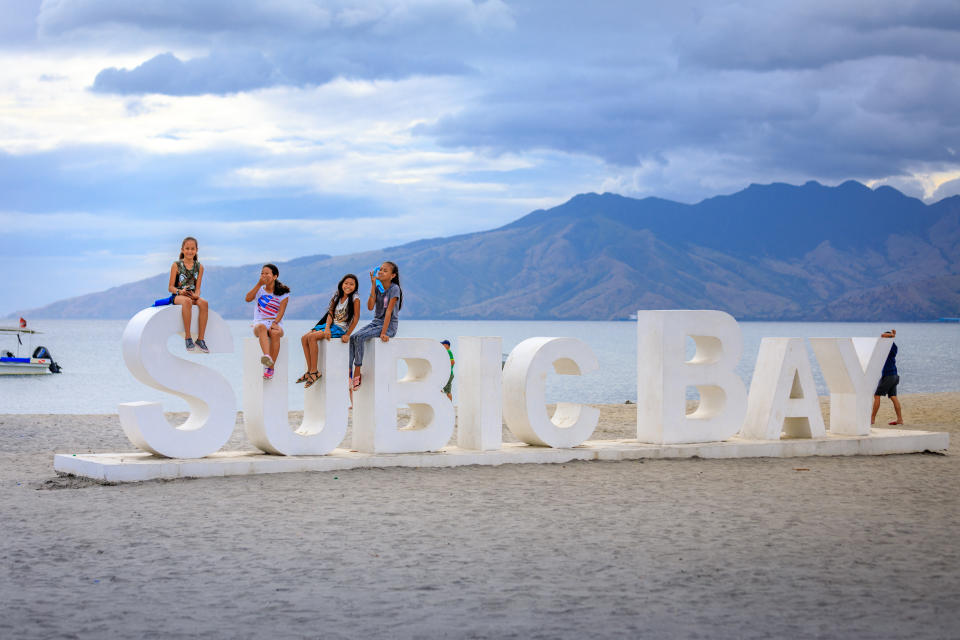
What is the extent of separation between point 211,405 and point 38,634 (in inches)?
259

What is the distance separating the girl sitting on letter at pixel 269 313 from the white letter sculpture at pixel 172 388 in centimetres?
41

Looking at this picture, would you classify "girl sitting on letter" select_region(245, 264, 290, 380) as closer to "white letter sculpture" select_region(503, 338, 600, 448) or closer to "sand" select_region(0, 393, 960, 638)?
"sand" select_region(0, 393, 960, 638)

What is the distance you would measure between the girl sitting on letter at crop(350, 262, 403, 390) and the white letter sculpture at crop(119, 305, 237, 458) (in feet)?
4.97

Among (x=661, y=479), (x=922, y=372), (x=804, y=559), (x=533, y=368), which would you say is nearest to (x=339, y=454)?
(x=533, y=368)

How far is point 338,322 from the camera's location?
42.3ft

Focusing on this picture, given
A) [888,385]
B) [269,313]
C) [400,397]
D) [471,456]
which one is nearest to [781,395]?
[471,456]

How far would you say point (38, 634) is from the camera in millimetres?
5812

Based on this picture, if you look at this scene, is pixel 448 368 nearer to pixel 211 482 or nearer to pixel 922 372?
pixel 211 482

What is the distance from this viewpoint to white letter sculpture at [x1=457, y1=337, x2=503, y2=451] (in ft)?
44.0

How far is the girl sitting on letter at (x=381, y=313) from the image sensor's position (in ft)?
42.3

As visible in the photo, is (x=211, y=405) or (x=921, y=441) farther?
(x=921, y=441)

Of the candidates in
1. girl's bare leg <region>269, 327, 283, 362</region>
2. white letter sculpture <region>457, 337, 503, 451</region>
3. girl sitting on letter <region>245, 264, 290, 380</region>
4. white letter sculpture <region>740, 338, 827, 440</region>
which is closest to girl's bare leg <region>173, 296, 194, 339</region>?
girl sitting on letter <region>245, 264, 290, 380</region>

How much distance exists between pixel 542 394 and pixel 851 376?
16.8 ft

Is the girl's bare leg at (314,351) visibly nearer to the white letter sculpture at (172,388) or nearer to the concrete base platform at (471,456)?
the white letter sculpture at (172,388)
